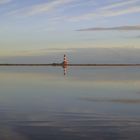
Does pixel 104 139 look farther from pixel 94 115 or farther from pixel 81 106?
pixel 81 106

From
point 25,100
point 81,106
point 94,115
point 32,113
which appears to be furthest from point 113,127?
point 25,100

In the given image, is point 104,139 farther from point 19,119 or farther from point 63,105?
point 63,105

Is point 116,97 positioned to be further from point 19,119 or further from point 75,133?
point 75,133

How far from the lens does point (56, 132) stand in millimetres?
10836

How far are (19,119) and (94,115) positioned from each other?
8.32ft

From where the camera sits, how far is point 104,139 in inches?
396

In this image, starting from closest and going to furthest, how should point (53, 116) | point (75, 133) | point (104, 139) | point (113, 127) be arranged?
point (104, 139) < point (75, 133) < point (113, 127) < point (53, 116)

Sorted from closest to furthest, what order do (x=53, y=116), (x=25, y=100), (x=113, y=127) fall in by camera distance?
1. (x=113, y=127)
2. (x=53, y=116)
3. (x=25, y=100)

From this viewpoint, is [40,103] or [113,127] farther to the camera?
[40,103]

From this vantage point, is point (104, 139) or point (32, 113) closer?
point (104, 139)

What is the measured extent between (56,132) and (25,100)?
7180 mm

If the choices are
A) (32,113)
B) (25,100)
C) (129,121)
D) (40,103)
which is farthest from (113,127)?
(25,100)

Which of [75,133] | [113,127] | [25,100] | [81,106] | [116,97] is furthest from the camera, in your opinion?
[116,97]

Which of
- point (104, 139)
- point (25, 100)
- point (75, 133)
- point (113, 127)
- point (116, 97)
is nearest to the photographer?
point (104, 139)
